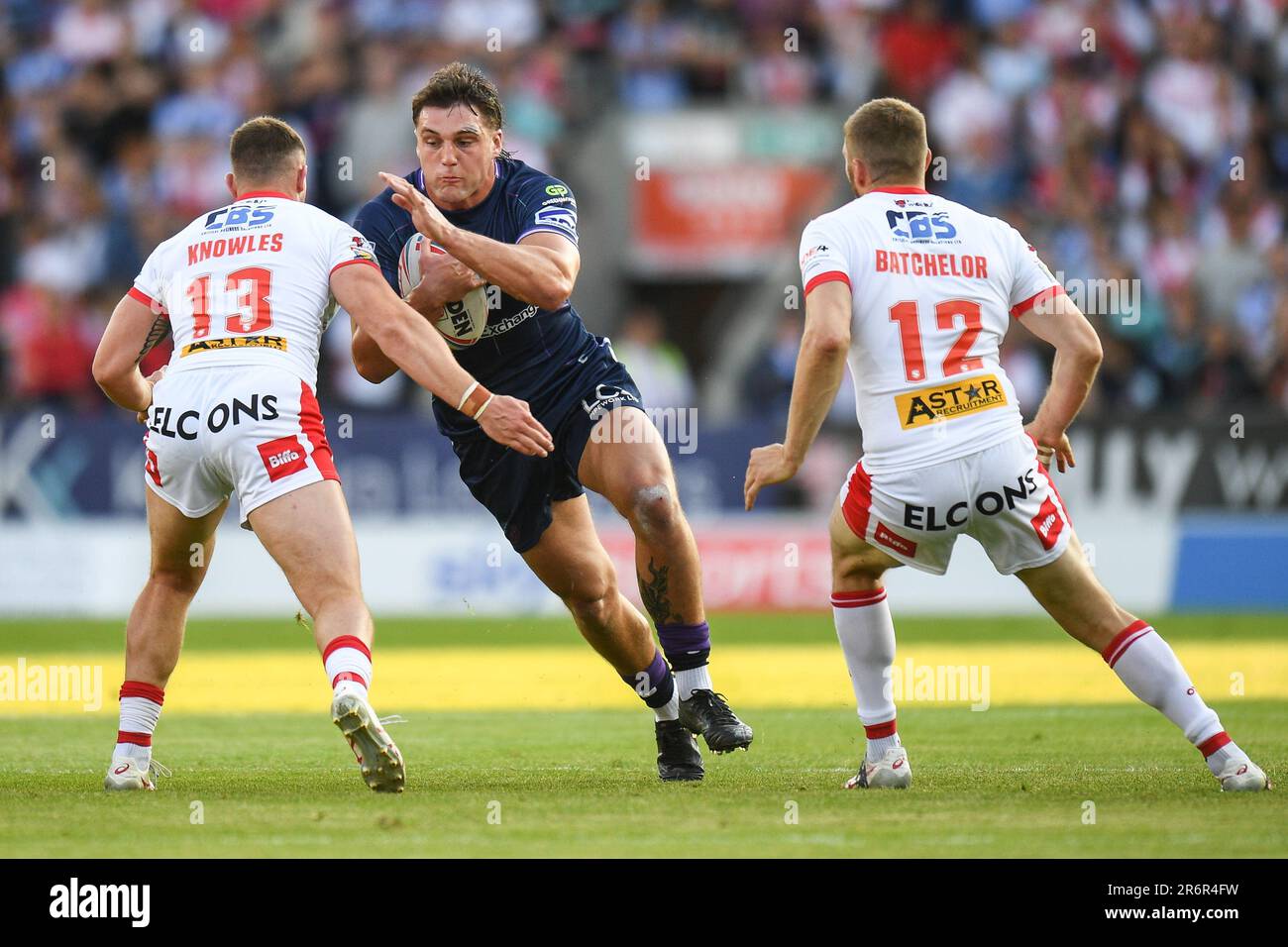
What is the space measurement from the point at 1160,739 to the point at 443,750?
3445mm

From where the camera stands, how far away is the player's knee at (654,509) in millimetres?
7527

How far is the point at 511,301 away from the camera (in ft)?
26.7

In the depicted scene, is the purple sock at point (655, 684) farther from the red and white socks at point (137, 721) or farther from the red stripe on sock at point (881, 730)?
the red and white socks at point (137, 721)

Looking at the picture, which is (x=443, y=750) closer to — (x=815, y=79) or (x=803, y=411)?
(x=803, y=411)

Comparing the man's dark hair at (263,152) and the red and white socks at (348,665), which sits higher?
the man's dark hair at (263,152)

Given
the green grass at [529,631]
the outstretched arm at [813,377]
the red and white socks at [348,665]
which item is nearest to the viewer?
the red and white socks at [348,665]

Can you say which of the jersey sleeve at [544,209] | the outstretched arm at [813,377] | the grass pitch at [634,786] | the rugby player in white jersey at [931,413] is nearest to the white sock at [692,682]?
the grass pitch at [634,786]

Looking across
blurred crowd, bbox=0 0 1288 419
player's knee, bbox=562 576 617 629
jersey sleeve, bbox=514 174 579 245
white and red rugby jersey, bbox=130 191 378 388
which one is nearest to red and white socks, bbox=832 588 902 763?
player's knee, bbox=562 576 617 629

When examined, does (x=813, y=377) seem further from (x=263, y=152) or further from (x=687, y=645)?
(x=263, y=152)

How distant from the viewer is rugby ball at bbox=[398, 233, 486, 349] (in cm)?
791

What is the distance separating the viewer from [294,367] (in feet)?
23.6

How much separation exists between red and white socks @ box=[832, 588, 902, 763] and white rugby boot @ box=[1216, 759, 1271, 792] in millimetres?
1222
